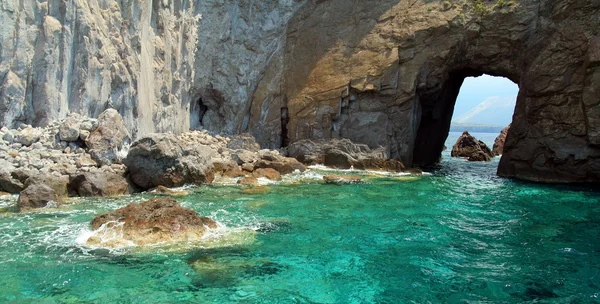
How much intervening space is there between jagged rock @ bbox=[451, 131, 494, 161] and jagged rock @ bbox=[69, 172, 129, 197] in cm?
2948

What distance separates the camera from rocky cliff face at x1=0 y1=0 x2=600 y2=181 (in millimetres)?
15883

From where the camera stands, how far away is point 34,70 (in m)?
15.1

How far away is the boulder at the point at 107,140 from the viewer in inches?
602

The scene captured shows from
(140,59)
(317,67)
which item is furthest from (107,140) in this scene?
(317,67)

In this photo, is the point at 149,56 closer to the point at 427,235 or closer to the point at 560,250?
the point at 427,235

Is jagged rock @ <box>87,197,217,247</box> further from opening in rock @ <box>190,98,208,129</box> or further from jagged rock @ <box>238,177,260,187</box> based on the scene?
opening in rock @ <box>190,98,208,129</box>

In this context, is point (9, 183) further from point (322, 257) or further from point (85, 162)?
point (322, 257)

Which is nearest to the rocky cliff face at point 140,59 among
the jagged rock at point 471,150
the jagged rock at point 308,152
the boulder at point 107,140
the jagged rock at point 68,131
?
the jagged rock at point 68,131

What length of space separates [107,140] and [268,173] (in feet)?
21.2

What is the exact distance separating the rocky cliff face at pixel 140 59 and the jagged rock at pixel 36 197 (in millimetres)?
3916

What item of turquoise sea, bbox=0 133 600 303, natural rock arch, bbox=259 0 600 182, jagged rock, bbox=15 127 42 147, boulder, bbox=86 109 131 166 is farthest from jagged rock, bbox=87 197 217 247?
natural rock arch, bbox=259 0 600 182

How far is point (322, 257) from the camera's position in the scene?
8672 mm

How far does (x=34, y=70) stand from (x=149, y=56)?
20.6 feet

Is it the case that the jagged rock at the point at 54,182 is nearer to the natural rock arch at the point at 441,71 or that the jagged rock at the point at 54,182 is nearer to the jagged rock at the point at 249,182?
the jagged rock at the point at 249,182
